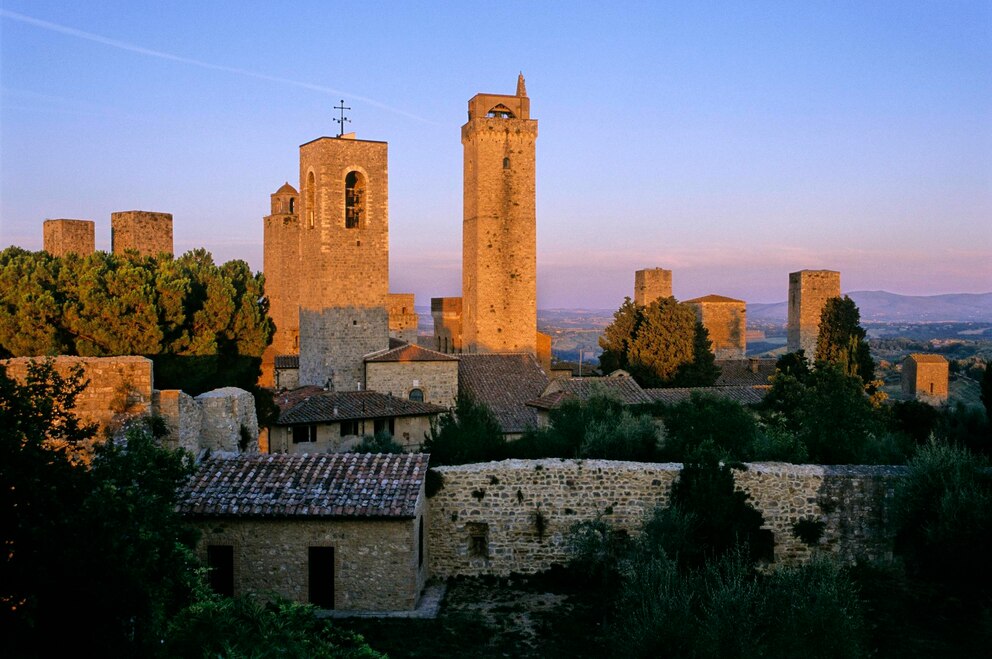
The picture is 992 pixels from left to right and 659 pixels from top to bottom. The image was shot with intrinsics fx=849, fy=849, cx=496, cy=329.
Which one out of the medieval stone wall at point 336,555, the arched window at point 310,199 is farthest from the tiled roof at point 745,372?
the medieval stone wall at point 336,555

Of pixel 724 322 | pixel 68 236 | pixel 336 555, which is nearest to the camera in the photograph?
pixel 336 555

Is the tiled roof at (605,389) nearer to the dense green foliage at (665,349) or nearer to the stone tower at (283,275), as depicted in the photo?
the dense green foliage at (665,349)

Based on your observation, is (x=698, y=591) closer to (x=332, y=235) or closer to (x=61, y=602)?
(x=61, y=602)

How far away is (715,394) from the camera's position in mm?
23609

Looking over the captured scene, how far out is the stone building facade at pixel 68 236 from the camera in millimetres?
27547

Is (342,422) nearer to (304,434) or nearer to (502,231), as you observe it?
(304,434)

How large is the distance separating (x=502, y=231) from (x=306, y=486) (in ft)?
99.4

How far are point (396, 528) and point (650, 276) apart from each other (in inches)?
1584

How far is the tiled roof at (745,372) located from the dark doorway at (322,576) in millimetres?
30336

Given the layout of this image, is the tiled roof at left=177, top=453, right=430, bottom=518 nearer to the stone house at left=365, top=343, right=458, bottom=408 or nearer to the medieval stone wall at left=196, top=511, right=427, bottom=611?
the medieval stone wall at left=196, top=511, right=427, bottom=611

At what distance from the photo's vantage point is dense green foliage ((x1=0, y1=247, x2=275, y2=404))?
19.5m

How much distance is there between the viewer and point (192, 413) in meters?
13.0

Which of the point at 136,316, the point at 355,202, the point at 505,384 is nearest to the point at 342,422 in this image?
the point at 136,316

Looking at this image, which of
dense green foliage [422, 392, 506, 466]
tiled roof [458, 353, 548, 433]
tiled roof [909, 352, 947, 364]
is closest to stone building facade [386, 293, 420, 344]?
tiled roof [458, 353, 548, 433]
